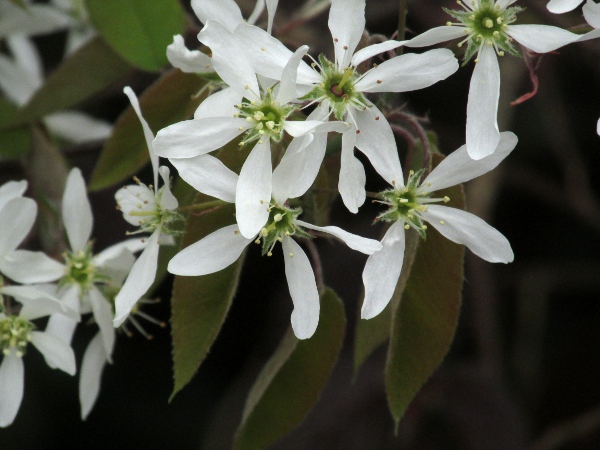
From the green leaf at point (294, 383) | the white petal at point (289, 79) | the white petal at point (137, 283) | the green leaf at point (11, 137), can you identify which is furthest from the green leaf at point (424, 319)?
the green leaf at point (11, 137)

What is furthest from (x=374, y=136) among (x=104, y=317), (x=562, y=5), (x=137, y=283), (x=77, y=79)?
(x=77, y=79)

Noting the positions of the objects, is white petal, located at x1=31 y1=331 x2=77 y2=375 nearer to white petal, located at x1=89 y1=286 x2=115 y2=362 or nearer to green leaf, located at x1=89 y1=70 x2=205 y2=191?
white petal, located at x1=89 y1=286 x2=115 y2=362

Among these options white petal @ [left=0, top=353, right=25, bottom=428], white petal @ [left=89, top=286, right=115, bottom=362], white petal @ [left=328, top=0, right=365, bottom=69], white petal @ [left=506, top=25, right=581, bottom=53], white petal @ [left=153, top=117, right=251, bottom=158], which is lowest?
white petal @ [left=0, top=353, right=25, bottom=428]

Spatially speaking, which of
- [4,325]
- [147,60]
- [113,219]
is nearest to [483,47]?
[147,60]

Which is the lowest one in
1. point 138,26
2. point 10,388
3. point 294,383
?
point 10,388

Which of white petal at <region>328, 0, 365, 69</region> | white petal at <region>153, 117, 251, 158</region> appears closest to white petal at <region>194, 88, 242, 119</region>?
white petal at <region>153, 117, 251, 158</region>

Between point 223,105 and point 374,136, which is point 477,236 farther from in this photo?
point 223,105

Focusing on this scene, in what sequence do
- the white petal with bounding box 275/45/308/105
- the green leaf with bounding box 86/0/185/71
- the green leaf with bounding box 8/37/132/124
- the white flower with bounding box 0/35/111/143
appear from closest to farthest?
the white petal with bounding box 275/45/308/105 → the green leaf with bounding box 86/0/185/71 → the green leaf with bounding box 8/37/132/124 → the white flower with bounding box 0/35/111/143

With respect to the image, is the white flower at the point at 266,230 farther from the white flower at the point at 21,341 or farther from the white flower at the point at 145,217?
the white flower at the point at 21,341

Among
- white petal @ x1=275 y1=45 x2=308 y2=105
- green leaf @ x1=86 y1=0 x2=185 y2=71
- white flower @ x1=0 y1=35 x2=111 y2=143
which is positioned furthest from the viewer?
white flower @ x1=0 y1=35 x2=111 y2=143
